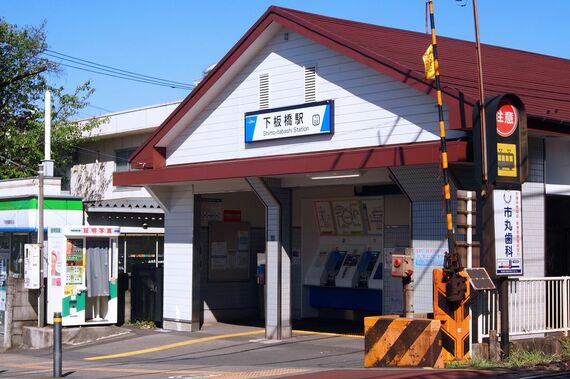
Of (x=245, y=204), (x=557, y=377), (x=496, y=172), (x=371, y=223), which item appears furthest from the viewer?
(x=245, y=204)

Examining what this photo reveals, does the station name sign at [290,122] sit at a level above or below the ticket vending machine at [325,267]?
above

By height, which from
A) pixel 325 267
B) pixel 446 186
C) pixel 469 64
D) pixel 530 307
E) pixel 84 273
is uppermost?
pixel 469 64

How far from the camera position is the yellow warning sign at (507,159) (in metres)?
14.5

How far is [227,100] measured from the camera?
2036 centimetres

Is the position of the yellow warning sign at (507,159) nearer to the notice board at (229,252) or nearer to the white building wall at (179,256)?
the white building wall at (179,256)

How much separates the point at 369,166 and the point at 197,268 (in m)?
6.73

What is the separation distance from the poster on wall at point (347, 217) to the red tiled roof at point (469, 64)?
417 cm

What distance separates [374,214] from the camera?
21.0 metres

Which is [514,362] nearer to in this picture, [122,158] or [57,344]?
[57,344]

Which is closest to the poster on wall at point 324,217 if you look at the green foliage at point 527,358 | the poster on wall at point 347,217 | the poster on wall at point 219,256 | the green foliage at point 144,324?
the poster on wall at point 347,217

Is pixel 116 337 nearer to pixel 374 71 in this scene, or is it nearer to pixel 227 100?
pixel 227 100

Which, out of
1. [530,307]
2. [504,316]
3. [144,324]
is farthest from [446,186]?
[144,324]

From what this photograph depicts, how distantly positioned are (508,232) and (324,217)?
321 inches

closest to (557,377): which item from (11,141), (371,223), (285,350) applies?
(285,350)
